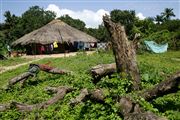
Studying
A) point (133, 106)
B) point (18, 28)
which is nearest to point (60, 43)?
point (18, 28)

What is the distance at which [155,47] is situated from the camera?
35250 mm

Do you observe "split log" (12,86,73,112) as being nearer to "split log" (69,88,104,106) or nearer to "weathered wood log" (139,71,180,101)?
"split log" (69,88,104,106)

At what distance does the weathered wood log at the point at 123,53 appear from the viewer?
9672mm

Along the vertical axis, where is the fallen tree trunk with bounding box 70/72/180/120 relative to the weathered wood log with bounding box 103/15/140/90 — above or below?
below

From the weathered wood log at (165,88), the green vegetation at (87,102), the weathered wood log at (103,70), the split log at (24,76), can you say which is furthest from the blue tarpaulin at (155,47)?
the weathered wood log at (165,88)

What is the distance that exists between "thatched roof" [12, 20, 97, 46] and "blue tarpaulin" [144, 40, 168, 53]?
13.2 meters

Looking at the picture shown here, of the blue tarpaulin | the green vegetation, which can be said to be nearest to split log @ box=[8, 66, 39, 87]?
the green vegetation

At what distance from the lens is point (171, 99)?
28.5 feet

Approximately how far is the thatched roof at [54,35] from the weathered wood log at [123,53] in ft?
111

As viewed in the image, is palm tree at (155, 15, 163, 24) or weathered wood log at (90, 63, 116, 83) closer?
weathered wood log at (90, 63, 116, 83)

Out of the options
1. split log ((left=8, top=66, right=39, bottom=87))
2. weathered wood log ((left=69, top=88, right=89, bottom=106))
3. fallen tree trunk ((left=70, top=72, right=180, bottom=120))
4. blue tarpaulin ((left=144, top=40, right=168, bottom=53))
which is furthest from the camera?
blue tarpaulin ((left=144, top=40, right=168, bottom=53))

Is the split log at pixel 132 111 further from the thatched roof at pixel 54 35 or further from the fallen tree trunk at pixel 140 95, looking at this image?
the thatched roof at pixel 54 35

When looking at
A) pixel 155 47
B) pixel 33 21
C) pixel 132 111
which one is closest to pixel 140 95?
pixel 132 111

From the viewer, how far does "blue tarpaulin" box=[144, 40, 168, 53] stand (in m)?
34.0
